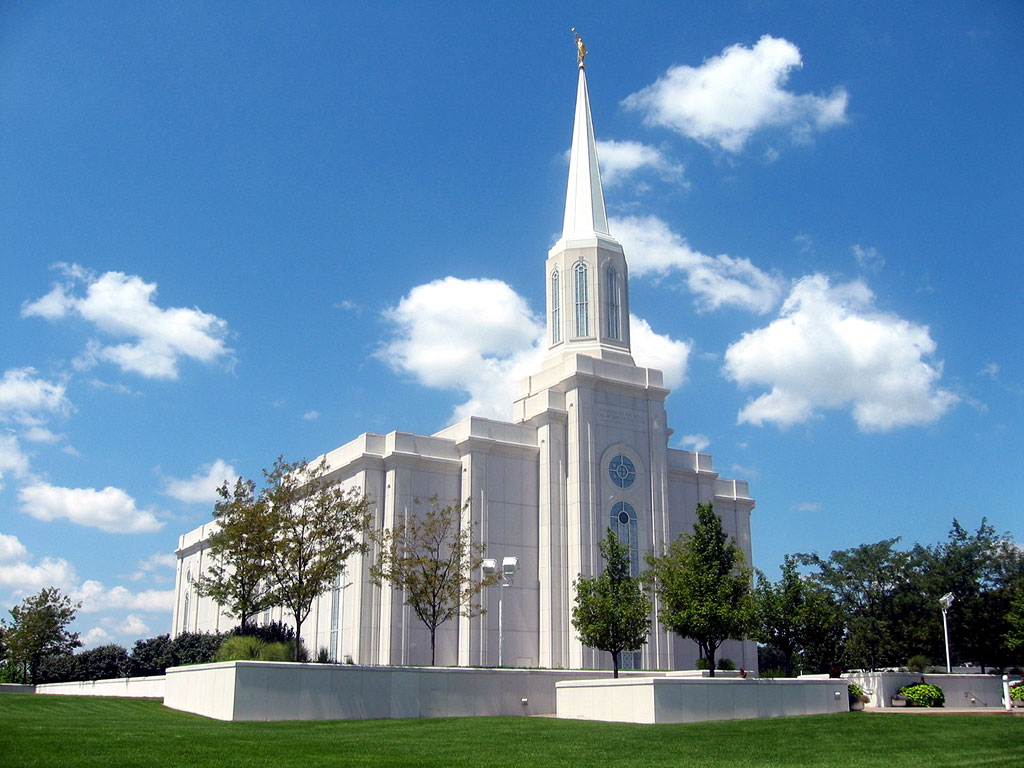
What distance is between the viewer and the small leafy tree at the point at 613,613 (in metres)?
29.0

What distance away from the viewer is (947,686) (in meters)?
30.8

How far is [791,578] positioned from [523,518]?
42.1 ft

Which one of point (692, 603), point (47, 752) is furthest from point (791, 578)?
point (47, 752)

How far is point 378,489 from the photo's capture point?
39.2 meters

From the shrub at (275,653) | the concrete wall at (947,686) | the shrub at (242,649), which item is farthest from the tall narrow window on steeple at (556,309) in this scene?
the shrub at (242,649)

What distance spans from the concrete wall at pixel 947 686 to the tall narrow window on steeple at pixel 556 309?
64.3 ft

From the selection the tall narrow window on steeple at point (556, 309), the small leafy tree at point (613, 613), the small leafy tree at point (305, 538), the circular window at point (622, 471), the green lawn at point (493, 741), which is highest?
the tall narrow window on steeple at point (556, 309)

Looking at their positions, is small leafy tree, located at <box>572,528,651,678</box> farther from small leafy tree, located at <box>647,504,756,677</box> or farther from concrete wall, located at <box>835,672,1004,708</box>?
concrete wall, located at <box>835,672,1004,708</box>

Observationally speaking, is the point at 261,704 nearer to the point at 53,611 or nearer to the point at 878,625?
the point at 53,611

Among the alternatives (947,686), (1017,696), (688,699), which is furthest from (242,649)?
(1017,696)

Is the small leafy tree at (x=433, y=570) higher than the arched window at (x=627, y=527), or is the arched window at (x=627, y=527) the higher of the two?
the arched window at (x=627, y=527)

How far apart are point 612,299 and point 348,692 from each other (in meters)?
26.0

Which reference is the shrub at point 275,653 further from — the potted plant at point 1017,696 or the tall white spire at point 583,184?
the tall white spire at point 583,184

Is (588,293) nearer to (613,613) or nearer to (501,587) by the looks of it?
(501,587)
